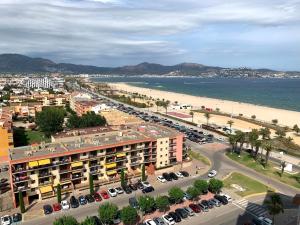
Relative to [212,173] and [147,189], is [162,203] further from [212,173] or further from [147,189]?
[212,173]

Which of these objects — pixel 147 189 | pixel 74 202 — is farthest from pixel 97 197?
Answer: pixel 147 189

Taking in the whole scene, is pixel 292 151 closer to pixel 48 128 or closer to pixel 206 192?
pixel 206 192

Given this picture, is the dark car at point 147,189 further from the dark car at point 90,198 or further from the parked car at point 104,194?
the dark car at point 90,198

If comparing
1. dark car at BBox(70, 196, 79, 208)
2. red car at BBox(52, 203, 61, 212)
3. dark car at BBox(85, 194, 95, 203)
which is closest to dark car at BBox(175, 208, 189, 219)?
dark car at BBox(85, 194, 95, 203)

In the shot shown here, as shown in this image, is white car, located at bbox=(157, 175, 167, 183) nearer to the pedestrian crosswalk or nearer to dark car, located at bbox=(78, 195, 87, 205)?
the pedestrian crosswalk

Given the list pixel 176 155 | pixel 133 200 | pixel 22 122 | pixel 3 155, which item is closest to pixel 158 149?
pixel 176 155

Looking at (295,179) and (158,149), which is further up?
(158,149)

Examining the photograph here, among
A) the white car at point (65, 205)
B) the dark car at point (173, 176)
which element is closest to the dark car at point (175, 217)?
the dark car at point (173, 176)
